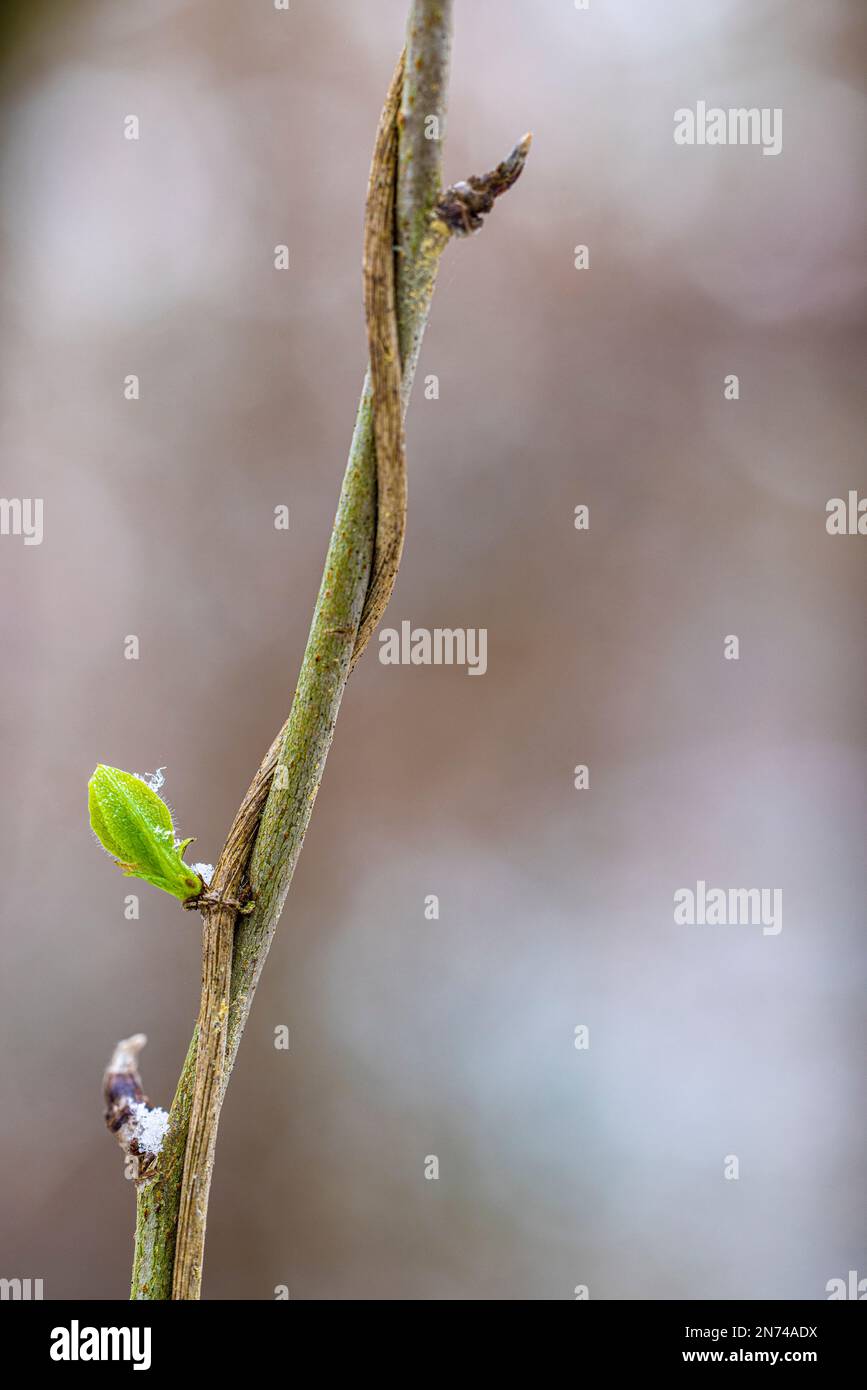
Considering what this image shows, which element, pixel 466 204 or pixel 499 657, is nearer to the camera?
pixel 466 204

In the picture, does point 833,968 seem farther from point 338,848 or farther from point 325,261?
point 325,261

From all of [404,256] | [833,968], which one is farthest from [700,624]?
[404,256]

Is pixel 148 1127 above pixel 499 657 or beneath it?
beneath

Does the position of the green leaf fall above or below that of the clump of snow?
above
